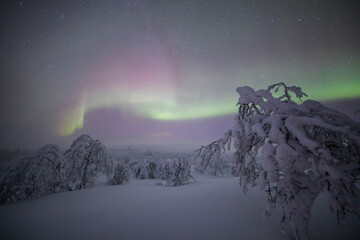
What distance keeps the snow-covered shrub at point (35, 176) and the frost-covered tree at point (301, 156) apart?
26.9 ft

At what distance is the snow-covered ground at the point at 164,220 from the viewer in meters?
2.66

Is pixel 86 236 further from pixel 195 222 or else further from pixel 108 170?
pixel 108 170

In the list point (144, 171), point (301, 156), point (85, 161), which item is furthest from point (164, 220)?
point (144, 171)

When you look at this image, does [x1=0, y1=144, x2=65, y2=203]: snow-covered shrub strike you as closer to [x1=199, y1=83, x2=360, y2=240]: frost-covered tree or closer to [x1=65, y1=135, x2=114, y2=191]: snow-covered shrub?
[x1=65, y1=135, x2=114, y2=191]: snow-covered shrub

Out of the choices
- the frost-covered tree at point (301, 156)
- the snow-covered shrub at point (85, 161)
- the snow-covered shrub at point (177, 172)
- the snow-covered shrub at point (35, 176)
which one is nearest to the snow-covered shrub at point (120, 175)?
the snow-covered shrub at point (177, 172)

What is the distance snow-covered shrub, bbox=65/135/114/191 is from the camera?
884cm

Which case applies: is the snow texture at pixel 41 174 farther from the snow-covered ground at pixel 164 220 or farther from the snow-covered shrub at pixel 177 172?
the snow-covered shrub at pixel 177 172

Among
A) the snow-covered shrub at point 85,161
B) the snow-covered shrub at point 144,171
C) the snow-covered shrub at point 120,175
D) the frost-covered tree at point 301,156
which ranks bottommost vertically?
the snow-covered shrub at point 144,171

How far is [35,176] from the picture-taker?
6.40m

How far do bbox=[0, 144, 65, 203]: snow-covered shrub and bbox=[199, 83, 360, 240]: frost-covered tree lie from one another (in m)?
8.19

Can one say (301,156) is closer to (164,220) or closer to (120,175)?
(164,220)

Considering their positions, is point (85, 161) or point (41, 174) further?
point (85, 161)

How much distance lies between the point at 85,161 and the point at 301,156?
1061 cm

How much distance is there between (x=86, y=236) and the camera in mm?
2764
